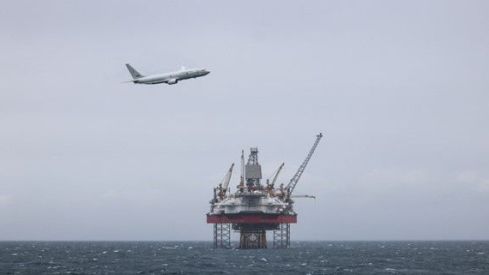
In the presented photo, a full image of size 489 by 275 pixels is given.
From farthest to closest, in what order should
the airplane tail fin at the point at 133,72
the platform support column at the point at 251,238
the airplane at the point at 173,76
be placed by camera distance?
the platform support column at the point at 251,238
the airplane tail fin at the point at 133,72
the airplane at the point at 173,76

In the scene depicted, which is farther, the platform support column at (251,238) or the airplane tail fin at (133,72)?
the platform support column at (251,238)

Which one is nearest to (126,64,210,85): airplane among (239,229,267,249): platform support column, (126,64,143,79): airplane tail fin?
(126,64,143,79): airplane tail fin

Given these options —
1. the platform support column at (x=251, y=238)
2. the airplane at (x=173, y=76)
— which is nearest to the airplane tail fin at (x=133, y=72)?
the airplane at (x=173, y=76)

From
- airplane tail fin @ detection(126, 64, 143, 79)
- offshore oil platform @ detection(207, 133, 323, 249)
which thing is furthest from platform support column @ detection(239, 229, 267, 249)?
airplane tail fin @ detection(126, 64, 143, 79)

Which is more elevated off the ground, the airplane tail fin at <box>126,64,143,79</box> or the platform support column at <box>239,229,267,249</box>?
the airplane tail fin at <box>126,64,143,79</box>

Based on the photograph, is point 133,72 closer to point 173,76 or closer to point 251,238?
point 173,76

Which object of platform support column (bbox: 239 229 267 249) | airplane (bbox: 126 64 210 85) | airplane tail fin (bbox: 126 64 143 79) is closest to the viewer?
airplane (bbox: 126 64 210 85)

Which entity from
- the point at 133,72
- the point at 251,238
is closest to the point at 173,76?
the point at 133,72

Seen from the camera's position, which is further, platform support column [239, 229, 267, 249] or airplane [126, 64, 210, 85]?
platform support column [239, 229, 267, 249]

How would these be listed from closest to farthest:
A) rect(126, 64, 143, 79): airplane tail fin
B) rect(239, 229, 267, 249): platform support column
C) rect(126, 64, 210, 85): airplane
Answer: rect(126, 64, 210, 85): airplane, rect(126, 64, 143, 79): airplane tail fin, rect(239, 229, 267, 249): platform support column

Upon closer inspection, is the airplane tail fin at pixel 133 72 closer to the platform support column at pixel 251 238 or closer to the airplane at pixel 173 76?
the airplane at pixel 173 76

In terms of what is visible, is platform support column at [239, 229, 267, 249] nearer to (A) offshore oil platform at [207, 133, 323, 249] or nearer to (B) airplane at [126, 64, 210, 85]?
(A) offshore oil platform at [207, 133, 323, 249]
